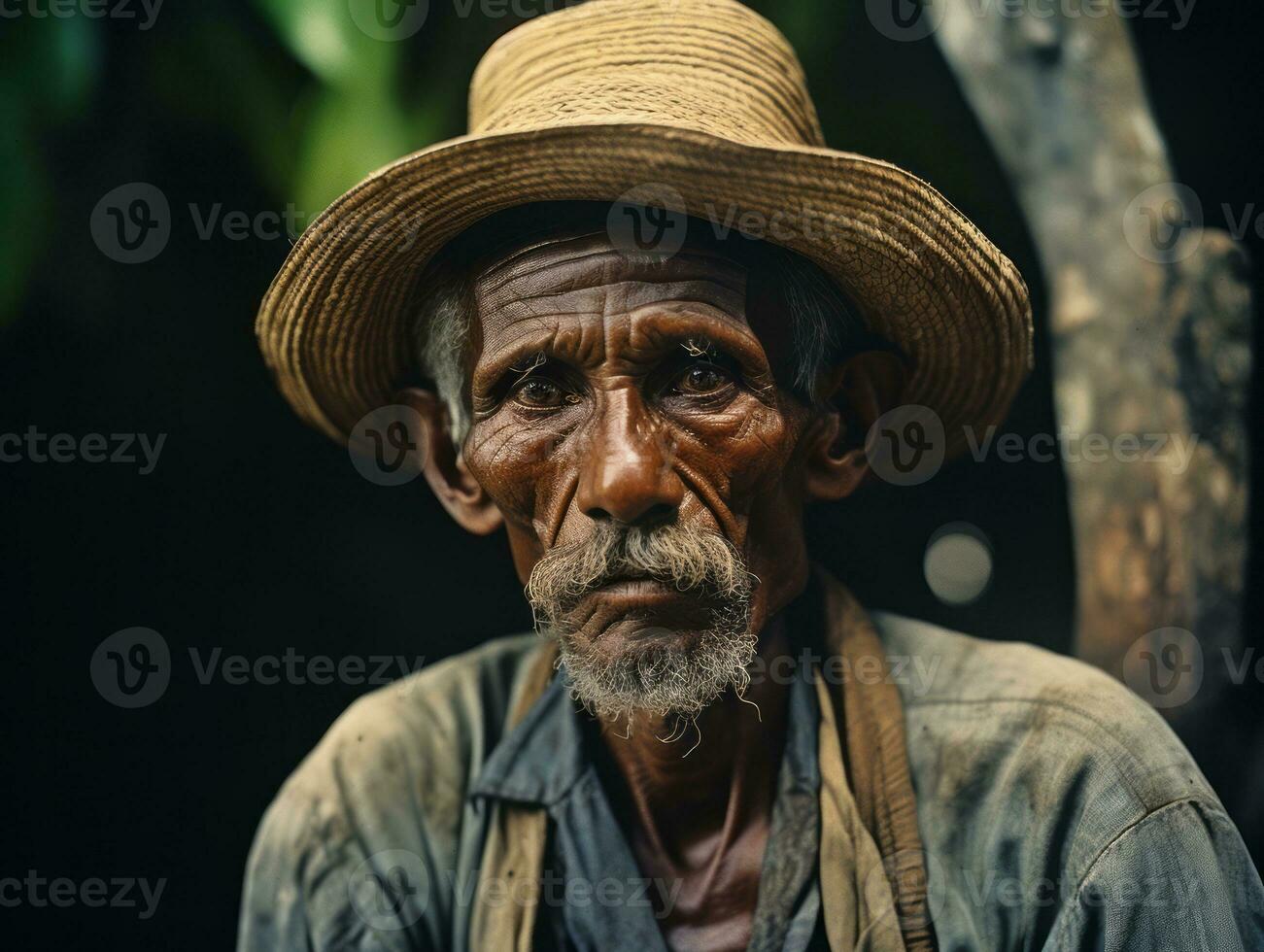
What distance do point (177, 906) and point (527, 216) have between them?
70.5 inches

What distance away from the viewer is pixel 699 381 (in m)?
1.73

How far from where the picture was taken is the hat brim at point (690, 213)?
1574 mm

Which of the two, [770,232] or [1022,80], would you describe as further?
[1022,80]

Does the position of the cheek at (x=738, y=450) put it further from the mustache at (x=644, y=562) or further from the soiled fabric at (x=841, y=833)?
the soiled fabric at (x=841, y=833)

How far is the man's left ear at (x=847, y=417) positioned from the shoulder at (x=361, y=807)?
2.69ft

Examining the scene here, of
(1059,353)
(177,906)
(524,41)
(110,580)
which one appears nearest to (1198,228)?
(1059,353)

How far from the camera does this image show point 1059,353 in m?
2.41

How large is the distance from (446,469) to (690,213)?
674 mm

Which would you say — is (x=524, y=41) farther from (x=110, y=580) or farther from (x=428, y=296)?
(x=110, y=580)

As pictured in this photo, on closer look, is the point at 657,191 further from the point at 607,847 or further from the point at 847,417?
the point at 607,847

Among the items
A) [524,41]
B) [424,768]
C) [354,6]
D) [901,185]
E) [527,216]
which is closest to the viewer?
[901,185]

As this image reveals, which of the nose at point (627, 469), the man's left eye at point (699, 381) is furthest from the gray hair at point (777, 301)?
the nose at point (627, 469)

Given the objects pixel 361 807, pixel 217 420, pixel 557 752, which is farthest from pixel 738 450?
pixel 217 420

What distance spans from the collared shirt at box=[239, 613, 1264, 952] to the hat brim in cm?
54
